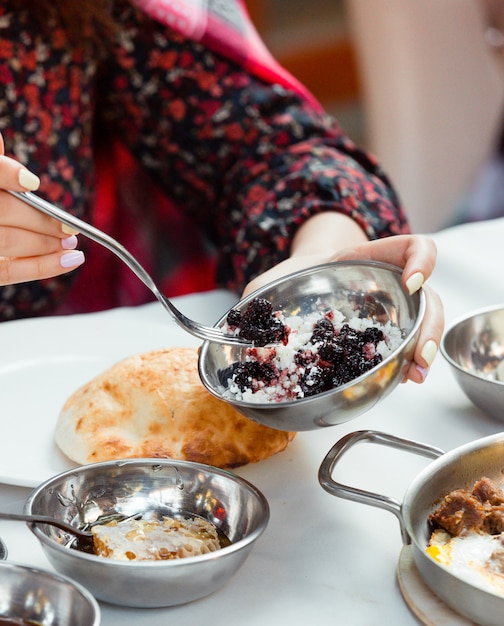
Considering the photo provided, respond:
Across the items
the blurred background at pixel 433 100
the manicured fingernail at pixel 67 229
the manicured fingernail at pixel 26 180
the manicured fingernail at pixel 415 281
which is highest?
the manicured fingernail at pixel 26 180

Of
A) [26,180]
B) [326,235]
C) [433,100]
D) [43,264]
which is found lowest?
[433,100]

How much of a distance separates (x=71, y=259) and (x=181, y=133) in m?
0.81

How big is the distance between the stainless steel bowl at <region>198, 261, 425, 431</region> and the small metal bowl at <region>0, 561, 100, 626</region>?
0.81 feet

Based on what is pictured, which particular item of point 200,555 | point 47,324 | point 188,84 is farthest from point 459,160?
point 200,555

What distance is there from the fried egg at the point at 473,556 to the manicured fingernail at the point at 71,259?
0.48 metres

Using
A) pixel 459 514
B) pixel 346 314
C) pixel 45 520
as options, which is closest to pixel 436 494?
pixel 459 514

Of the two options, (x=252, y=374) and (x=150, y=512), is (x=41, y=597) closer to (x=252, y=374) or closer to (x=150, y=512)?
(x=150, y=512)

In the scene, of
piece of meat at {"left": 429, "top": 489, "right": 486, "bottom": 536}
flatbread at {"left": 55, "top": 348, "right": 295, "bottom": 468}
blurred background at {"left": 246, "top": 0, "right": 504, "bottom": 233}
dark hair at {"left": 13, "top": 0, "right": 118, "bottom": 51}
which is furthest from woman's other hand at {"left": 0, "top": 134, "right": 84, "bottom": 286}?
blurred background at {"left": 246, "top": 0, "right": 504, "bottom": 233}

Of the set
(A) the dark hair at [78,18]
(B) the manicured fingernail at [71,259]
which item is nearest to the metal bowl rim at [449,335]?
(B) the manicured fingernail at [71,259]

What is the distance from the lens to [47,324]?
50.1 inches

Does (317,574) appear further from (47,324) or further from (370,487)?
(47,324)

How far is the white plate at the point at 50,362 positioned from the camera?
0.95 meters

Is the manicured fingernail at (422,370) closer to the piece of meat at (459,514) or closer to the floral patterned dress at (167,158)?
the piece of meat at (459,514)

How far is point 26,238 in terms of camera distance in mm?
914
